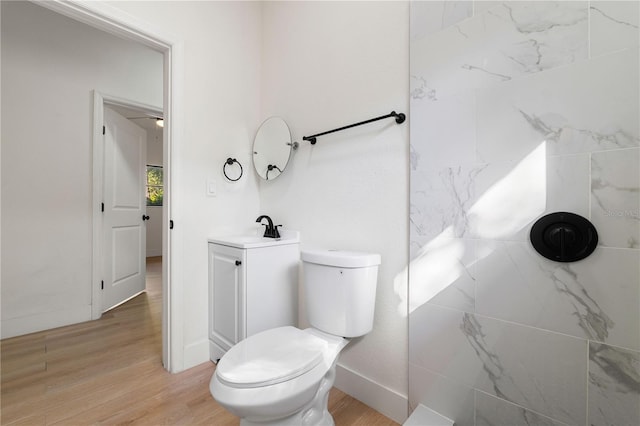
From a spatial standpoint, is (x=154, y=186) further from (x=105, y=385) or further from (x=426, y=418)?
(x=426, y=418)

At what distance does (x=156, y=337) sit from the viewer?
2104 mm

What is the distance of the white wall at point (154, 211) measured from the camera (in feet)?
17.4

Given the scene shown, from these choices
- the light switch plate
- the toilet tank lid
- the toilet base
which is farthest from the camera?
the light switch plate

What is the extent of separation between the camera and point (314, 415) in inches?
45.6

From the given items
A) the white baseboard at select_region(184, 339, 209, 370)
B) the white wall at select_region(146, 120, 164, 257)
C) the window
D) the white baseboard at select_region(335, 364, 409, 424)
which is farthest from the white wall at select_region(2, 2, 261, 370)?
the window

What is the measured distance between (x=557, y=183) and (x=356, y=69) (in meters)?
1.04

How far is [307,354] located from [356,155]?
0.96 metres

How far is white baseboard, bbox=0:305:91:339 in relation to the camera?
2.11m

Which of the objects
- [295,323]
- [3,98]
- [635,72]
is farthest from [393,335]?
[3,98]

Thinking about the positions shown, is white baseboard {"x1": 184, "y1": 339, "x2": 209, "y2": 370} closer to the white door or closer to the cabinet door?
the cabinet door

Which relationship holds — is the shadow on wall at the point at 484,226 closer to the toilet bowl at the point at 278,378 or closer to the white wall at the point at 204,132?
the toilet bowl at the point at 278,378

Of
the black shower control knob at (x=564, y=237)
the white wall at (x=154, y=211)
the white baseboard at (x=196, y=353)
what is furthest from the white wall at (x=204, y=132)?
the white wall at (x=154, y=211)

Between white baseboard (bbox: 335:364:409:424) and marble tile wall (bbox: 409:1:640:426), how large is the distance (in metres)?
0.11

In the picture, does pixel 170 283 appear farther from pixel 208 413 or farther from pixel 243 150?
pixel 243 150
